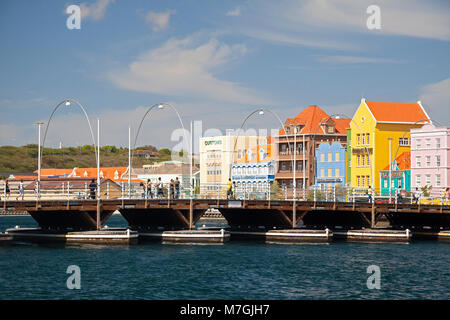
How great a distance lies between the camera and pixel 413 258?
5916 cm

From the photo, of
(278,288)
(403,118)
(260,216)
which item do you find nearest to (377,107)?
(403,118)

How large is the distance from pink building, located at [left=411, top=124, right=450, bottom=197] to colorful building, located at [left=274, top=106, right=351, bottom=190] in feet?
88.0

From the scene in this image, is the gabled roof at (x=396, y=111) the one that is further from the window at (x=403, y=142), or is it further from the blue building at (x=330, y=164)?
the blue building at (x=330, y=164)

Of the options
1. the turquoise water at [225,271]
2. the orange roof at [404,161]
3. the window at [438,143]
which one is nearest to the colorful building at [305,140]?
the orange roof at [404,161]

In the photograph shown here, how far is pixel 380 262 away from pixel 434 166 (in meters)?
59.4

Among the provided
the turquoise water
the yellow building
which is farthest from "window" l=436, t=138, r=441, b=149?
the turquoise water

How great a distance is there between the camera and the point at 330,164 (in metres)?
136

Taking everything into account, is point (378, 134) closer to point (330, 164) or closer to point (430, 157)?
point (430, 157)

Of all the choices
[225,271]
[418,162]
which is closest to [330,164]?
A: [418,162]

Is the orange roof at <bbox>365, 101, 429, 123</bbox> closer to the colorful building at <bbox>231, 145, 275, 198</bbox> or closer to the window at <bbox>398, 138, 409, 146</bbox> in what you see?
the window at <bbox>398, 138, 409, 146</bbox>

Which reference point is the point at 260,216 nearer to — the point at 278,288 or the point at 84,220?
the point at 84,220

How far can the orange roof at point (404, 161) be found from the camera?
119750 mm

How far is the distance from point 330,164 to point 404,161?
60.6 feet

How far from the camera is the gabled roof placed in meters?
126
